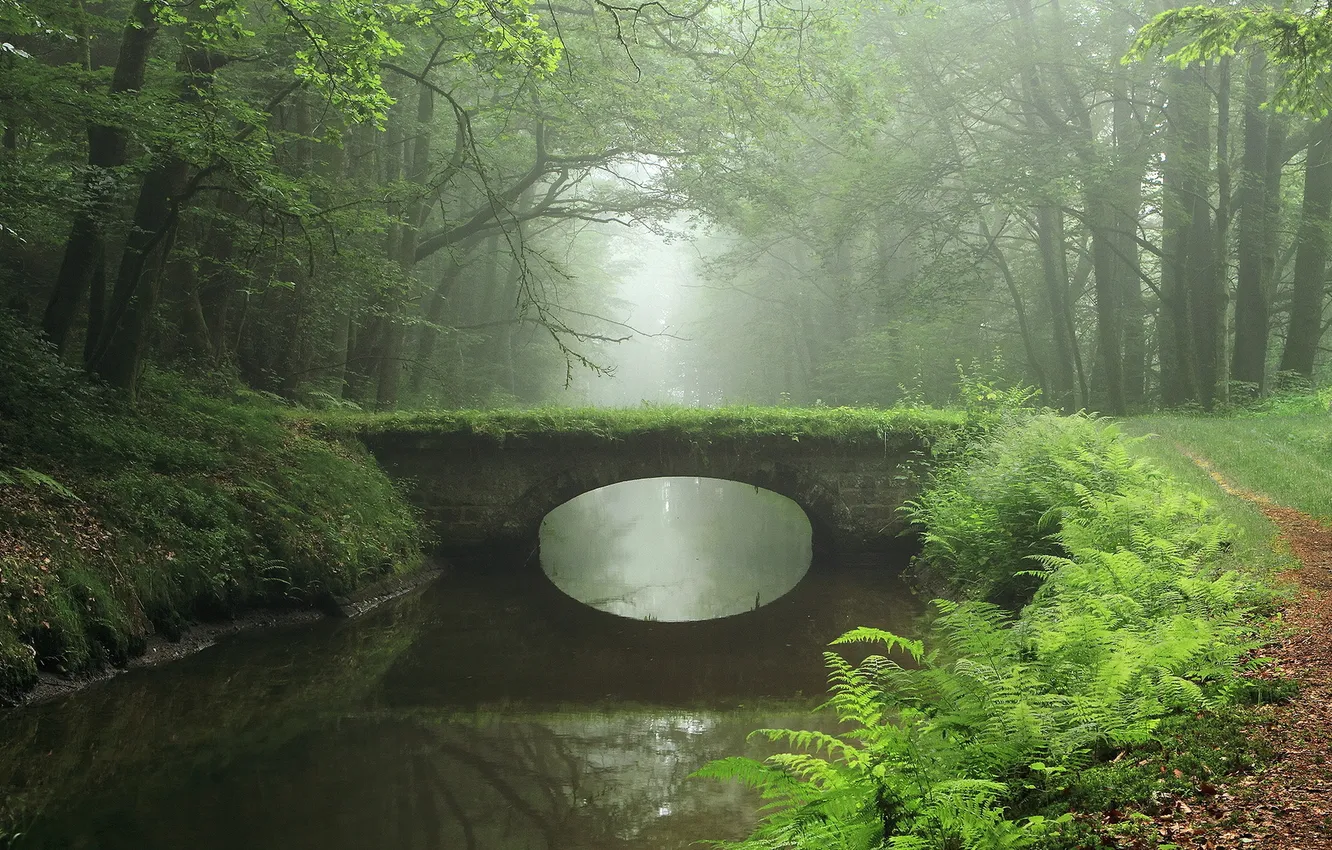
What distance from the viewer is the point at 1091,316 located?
24500 millimetres

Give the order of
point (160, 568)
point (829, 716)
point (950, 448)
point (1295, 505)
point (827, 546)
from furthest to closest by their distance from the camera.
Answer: point (827, 546) → point (950, 448) → point (160, 568) → point (1295, 505) → point (829, 716)

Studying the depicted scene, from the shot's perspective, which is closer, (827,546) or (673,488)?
(827,546)

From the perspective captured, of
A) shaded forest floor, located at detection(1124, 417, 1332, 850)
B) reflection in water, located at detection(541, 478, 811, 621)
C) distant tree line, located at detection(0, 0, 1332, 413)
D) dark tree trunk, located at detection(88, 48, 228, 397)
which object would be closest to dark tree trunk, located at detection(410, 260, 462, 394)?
distant tree line, located at detection(0, 0, 1332, 413)

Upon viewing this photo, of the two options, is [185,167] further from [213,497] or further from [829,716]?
[829,716]

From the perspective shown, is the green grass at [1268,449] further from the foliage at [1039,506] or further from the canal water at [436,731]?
the canal water at [436,731]

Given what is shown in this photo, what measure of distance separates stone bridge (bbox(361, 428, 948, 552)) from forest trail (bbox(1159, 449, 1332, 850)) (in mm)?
9502

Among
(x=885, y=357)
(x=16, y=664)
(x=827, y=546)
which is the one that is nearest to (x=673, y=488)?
(x=885, y=357)

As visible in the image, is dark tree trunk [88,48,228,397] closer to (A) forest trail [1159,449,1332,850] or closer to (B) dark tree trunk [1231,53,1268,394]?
(A) forest trail [1159,449,1332,850]

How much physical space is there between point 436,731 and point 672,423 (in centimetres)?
739

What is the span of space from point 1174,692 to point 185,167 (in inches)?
411

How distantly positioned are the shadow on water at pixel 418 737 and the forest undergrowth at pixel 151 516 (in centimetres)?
51

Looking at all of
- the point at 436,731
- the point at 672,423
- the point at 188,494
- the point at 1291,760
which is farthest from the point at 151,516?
the point at 1291,760

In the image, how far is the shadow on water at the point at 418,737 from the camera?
5.18 meters

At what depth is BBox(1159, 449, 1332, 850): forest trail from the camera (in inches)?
108
